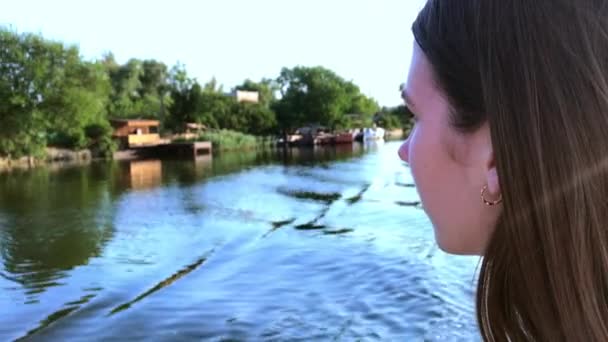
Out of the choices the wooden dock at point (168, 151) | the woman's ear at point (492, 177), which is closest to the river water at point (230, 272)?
the woman's ear at point (492, 177)

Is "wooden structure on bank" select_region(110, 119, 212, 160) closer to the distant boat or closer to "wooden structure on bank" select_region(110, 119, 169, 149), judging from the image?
"wooden structure on bank" select_region(110, 119, 169, 149)

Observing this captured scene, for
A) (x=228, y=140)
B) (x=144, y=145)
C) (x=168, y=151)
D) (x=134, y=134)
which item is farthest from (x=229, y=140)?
(x=144, y=145)

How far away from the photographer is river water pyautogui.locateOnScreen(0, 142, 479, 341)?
18.6 ft

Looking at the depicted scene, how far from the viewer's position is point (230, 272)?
7789mm

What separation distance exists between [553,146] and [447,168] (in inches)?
6.0

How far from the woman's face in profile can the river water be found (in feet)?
4.06

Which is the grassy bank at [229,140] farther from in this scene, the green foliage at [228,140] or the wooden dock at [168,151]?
Answer: the wooden dock at [168,151]

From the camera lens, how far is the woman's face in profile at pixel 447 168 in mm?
681

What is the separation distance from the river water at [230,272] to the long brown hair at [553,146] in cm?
132

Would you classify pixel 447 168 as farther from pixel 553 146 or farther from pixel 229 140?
pixel 229 140

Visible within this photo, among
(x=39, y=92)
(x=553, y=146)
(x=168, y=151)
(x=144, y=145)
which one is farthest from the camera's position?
(x=168, y=151)

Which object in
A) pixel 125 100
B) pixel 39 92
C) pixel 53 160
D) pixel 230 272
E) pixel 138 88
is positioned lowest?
pixel 230 272

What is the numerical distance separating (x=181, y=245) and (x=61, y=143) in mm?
31640

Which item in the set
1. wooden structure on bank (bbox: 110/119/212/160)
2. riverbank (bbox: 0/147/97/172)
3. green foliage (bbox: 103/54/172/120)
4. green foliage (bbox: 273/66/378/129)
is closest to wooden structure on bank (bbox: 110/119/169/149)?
wooden structure on bank (bbox: 110/119/212/160)
